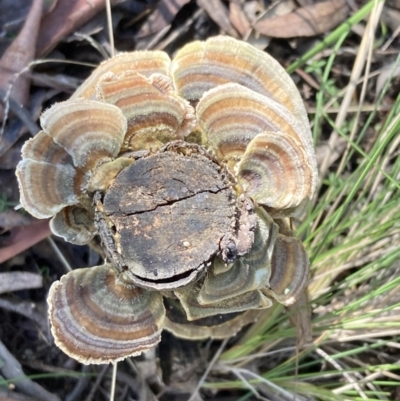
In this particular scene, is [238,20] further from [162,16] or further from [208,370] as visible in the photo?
[208,370]

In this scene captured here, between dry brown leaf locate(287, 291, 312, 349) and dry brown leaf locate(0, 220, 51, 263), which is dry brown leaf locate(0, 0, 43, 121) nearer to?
dry brown leaf locate(0, 220, 51, 263)

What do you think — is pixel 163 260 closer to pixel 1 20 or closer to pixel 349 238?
pixel 349 238

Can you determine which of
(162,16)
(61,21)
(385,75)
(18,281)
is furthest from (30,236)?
(385,75)

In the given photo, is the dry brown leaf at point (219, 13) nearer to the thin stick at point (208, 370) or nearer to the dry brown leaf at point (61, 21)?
the dry brown leaf at point (61, 21)

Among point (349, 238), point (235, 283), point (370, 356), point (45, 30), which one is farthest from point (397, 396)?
point (45, 30)

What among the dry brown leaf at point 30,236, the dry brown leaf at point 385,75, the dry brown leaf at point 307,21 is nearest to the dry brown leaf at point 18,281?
the dry brown leaf at point 30,236

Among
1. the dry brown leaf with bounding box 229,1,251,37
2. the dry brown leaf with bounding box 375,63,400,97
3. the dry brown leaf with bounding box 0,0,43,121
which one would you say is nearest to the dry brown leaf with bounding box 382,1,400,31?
the dry brown leaf with bounding box 375,63,400,97
